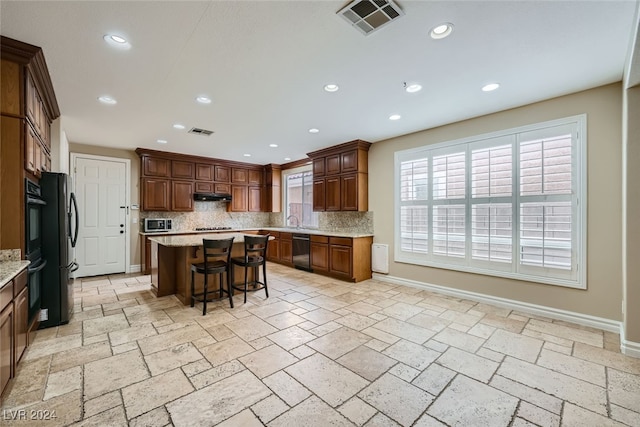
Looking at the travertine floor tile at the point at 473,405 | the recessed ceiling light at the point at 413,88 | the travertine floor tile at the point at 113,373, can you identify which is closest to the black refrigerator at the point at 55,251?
the travertine floor tile at the point at 113,373

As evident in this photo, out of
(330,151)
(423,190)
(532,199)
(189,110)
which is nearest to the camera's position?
(532,199)

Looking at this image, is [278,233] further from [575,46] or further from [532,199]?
[575,46]

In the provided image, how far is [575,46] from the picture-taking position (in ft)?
7.73

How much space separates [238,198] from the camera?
743cm

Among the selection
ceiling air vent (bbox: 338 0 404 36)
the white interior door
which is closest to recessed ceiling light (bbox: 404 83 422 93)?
ceiling air vent (bbox: 338 0 404 36)

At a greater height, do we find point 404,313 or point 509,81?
point 509,81

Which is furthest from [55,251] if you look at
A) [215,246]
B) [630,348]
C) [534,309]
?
[630,348]

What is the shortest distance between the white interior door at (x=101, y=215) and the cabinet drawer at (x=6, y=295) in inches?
166

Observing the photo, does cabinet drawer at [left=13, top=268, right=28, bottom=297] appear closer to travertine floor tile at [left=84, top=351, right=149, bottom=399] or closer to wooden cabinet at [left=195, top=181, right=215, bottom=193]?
travertine floor tile at [left=84, top=351, right=149, bottom=399]

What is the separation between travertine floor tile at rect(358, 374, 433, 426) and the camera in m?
1.79

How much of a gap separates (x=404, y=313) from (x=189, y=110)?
3.86 meters

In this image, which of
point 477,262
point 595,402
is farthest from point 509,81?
point 595,402

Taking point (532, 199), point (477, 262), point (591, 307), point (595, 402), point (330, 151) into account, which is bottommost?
point (595, 402)

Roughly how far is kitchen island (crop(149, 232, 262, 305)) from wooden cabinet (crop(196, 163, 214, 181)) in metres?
2.63
